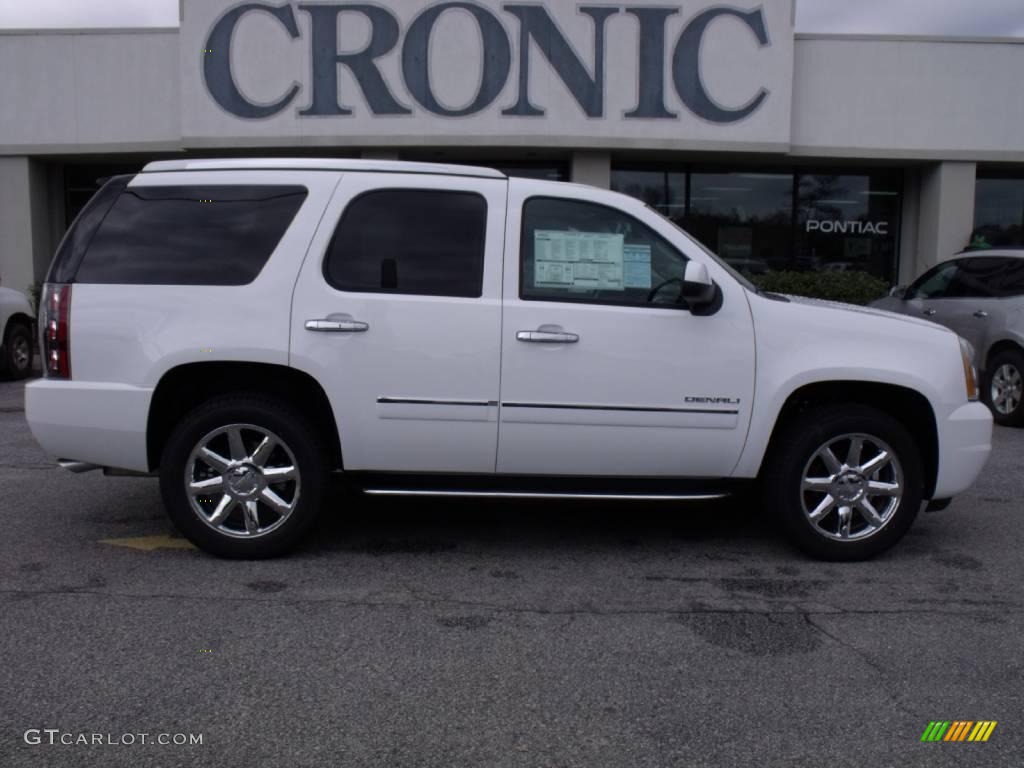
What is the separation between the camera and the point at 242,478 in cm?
495

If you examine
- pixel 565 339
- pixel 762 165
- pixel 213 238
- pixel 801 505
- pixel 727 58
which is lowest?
pixel 801 505

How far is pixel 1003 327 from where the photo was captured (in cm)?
965

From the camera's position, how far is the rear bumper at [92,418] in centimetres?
487

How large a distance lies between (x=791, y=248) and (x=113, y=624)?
48.6 ft

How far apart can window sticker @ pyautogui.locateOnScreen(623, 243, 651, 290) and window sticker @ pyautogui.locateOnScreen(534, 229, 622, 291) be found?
21 millimetres

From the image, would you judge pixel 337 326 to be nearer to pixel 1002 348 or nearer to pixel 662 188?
pixel 1002 348

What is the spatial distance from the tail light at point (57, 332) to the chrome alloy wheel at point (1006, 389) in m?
8.49

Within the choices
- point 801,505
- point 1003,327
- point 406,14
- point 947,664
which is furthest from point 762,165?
point 947,664

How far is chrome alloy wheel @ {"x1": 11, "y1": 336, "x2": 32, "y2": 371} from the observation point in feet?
40.5

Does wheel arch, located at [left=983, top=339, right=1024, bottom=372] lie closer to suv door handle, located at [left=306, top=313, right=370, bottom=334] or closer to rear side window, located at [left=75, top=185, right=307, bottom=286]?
suv door handle, located at [left=306, top=313, right=370, bottom=334]

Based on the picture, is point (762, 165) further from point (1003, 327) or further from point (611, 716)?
point (611, 716)

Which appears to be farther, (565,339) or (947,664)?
(565,339)

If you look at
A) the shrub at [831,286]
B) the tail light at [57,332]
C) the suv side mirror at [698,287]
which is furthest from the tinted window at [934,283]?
the tail light at [57,332]

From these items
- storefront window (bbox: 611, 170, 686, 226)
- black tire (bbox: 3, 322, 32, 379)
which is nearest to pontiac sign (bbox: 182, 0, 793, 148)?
storefront window (bbox: 611, 170, 686, 226)
